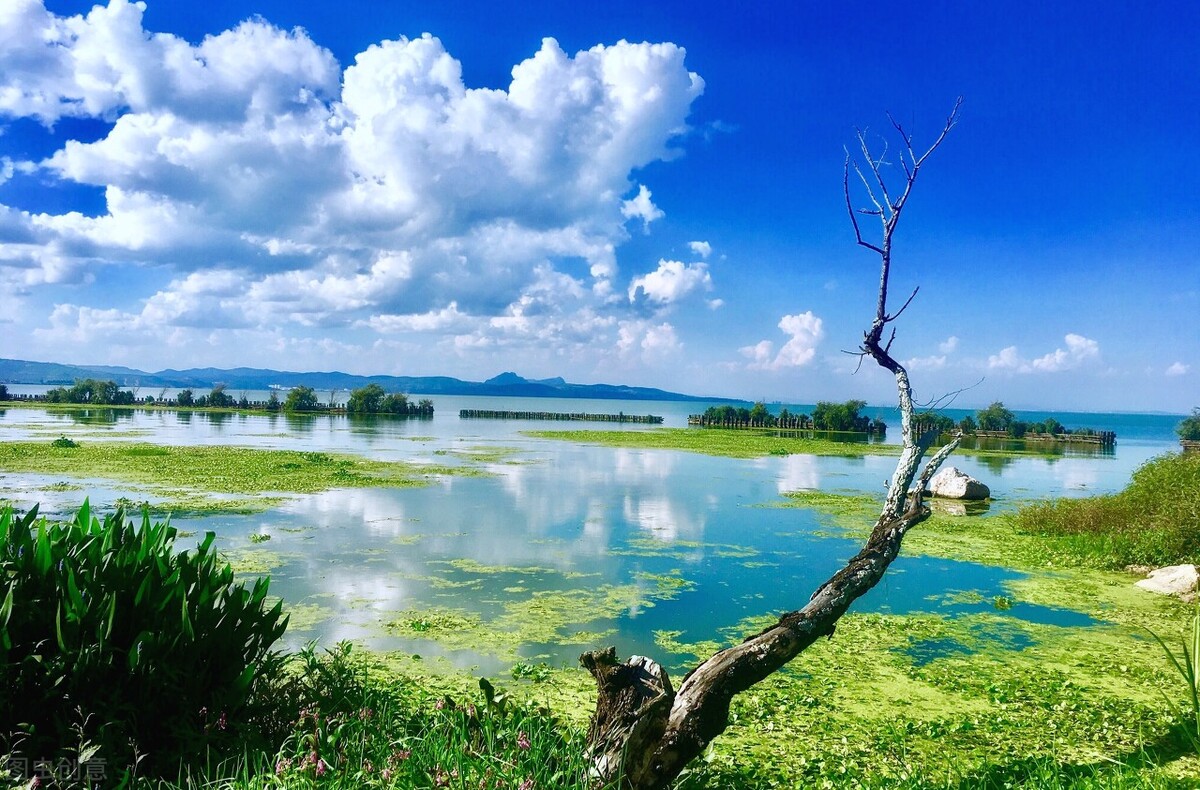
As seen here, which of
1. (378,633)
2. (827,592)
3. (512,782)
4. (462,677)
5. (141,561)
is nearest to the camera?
(512,782)

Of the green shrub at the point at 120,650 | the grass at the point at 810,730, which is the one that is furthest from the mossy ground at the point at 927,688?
the green shrub at the point at 120,650

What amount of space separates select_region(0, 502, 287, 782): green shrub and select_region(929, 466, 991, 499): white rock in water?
65.0ft

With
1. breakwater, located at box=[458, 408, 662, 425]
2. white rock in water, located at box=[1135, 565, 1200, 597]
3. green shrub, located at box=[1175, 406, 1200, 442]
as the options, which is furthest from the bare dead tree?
breakwater, located at box=[458, 408, 662, 425]

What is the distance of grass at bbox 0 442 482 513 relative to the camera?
15.2 metres

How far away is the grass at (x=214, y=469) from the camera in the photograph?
1520 cm

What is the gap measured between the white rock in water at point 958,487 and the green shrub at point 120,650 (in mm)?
19814

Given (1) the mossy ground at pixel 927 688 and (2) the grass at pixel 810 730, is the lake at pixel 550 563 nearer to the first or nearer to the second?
(1) the mossy ground at pixel 927 688

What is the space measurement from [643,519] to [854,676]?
27.1ft

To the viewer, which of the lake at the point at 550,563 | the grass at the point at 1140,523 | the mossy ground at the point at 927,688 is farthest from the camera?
the grass at the point at 1140,523

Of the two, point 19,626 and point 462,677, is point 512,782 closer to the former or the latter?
point 19,626

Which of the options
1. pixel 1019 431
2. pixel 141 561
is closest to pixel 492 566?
pixel 141 561

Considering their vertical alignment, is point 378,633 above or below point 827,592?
below

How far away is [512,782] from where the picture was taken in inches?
120

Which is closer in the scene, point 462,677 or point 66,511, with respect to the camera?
point 462,677
